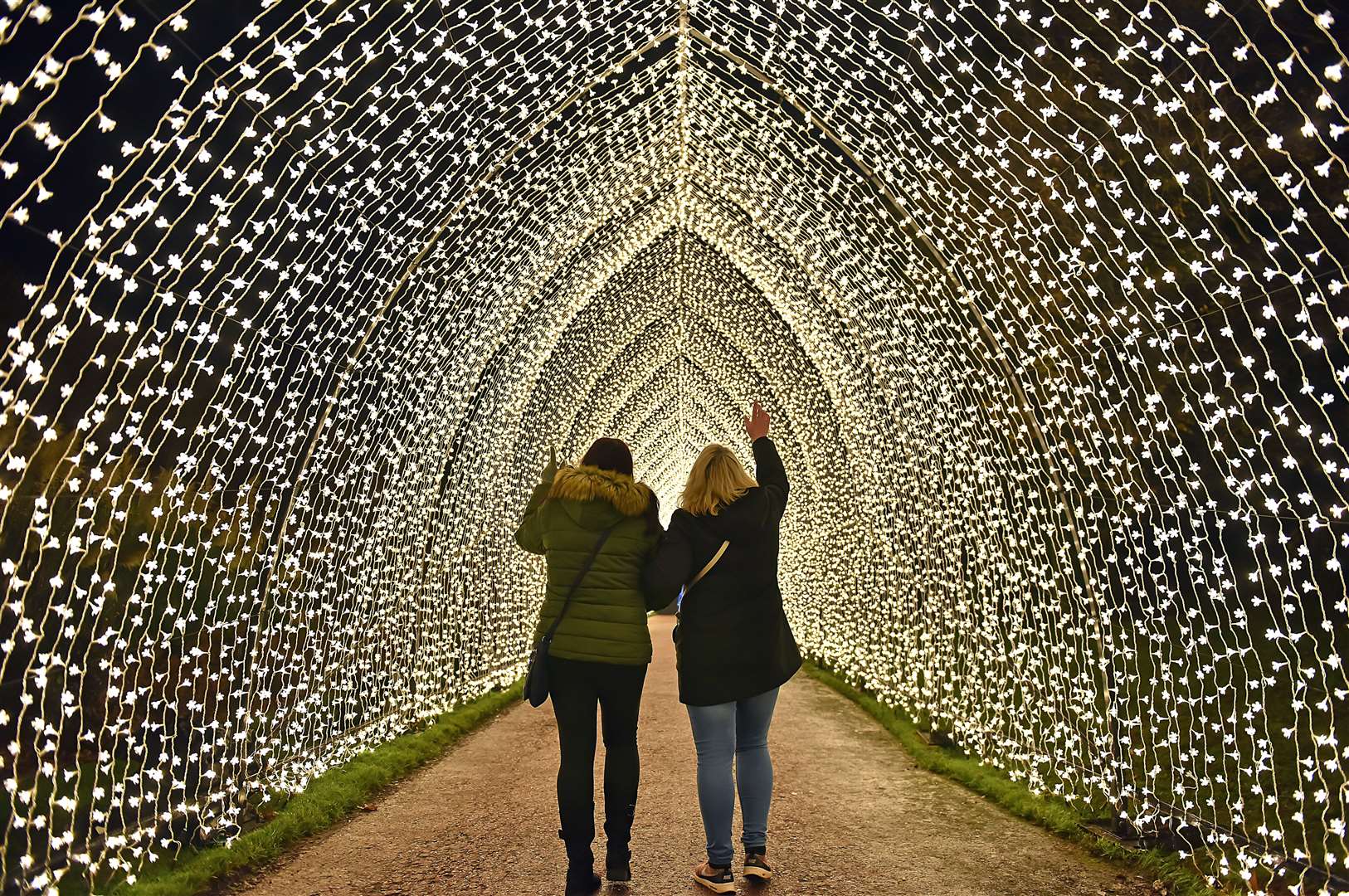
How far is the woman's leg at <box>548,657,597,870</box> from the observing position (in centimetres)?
344

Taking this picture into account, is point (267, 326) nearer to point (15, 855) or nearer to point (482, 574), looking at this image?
point (15, 855)

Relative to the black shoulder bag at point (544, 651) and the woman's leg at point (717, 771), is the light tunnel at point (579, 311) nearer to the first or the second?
the black shoulder bag at point (544, 651)

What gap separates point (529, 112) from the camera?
5477 mm

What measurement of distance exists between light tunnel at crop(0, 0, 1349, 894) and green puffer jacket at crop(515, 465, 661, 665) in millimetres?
1475

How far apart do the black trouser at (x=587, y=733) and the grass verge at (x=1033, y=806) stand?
2.07 m

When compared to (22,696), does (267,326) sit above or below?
above

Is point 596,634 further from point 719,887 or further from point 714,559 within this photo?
point 719,887

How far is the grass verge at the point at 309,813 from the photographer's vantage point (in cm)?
354

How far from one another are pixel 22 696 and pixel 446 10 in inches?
129

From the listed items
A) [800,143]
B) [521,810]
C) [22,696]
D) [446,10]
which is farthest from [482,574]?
[22,696]

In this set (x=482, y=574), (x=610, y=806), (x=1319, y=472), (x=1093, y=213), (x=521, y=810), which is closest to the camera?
(x=610, y=806)

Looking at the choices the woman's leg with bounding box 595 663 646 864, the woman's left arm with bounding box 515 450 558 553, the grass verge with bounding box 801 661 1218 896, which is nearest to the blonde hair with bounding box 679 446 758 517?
the woman's left arm with bounding box 515 450 558 553

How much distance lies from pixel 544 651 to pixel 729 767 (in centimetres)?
78

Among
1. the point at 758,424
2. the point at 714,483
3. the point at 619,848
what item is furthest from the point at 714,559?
the point at 619,848
